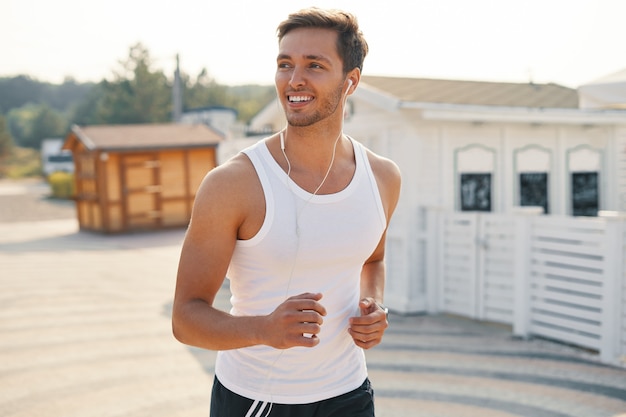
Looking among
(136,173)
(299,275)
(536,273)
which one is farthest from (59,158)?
(299,275)

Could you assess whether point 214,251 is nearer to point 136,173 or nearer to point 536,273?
point 536,273

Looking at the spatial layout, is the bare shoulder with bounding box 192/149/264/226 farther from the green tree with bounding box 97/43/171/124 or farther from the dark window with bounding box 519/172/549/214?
the green tree with bounding box 97/43/171/124

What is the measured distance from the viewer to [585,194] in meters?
10.7

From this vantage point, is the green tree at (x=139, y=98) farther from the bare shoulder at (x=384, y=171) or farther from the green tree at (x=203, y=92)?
the bare shoulder at (x=384, y=171)

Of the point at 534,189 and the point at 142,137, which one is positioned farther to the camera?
the point at 142,137

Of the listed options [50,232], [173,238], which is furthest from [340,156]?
[50,232]

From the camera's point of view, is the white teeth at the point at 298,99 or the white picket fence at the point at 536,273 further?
the white picket fence at the point at 536,273

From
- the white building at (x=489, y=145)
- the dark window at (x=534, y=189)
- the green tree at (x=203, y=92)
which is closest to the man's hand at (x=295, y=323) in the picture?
the white building at (x=489, y=145)

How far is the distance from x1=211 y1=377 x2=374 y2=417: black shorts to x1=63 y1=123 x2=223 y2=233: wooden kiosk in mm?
18084

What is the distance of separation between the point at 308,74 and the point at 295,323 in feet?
2.53

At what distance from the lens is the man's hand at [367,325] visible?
6.36 feet

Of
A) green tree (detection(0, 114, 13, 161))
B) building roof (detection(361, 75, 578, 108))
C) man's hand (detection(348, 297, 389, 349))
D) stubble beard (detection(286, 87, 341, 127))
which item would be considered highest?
green tree (detection(0, 114, 13, 161))

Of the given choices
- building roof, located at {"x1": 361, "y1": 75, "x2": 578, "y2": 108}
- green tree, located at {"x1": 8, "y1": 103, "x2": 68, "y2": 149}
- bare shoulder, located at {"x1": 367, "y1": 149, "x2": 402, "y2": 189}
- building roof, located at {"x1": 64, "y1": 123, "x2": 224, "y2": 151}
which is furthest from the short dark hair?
green tree, located at {"x1": 8, "y1": 103, "x2": 68, "y2": 149}

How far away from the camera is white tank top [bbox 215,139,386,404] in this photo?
1.88 m
